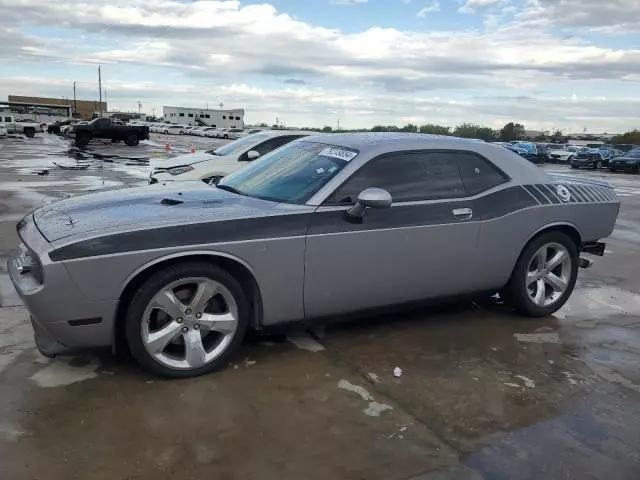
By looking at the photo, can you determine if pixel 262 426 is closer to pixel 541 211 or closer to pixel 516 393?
pixel 516 393

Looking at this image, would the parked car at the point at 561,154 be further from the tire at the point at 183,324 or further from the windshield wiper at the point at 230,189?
the tire at the point at 183,324

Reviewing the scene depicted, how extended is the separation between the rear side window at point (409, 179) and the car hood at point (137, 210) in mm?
601

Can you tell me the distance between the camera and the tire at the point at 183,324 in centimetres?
353

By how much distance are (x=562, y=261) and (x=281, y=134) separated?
6.23 metres

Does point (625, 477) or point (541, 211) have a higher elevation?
point (541, 211)

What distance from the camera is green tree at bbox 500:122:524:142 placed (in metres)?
75.8

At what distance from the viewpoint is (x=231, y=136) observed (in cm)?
7225

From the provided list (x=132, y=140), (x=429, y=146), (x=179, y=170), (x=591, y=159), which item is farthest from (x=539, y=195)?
(x=132, y=140)

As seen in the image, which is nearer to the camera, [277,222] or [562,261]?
[277,222]

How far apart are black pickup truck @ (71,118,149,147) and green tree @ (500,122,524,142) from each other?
50805mm

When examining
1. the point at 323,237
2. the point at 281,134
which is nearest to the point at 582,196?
the point at 323,237

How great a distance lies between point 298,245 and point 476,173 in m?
1.77

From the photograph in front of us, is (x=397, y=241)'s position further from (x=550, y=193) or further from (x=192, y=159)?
(x=192, y=159)

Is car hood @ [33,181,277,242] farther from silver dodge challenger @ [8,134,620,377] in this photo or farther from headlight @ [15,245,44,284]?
headlight @ [15,245,44,284]
